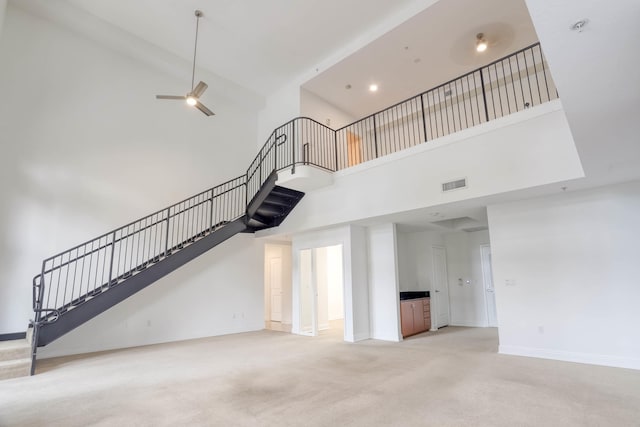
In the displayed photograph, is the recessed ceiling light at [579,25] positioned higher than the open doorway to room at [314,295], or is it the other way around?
the recessed ceiling light at [579,25]

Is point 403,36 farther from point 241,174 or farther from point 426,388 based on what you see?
point 426,388

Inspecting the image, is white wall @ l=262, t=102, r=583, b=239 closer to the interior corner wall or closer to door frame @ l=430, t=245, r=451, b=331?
the interior corner wall

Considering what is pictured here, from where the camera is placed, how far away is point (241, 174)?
975 cm

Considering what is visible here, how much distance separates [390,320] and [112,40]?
8.84 m

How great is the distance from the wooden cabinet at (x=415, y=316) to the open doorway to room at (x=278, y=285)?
3.76 meters

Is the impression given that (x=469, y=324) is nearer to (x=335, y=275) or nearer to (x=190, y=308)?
(x=335, y=275)

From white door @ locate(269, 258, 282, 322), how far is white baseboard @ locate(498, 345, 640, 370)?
6.73 metres

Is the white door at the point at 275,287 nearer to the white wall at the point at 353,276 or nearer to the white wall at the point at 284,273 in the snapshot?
the white wall at the point at 284,273

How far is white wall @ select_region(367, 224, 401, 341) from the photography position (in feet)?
24.0

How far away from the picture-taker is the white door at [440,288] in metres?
8.88

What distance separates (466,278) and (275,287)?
19.3ft

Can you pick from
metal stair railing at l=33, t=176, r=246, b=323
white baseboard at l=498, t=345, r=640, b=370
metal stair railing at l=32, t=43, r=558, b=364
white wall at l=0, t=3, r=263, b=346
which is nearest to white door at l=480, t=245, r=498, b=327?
white baseboard at l=498, t=345, r=640, b=370

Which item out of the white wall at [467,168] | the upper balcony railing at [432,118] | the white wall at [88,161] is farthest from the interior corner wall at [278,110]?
the white wall at [467,168]

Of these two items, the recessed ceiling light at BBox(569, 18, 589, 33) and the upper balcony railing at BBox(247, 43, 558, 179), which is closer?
the recessed ceiling light at BBox(569, 18, 589, 33)
